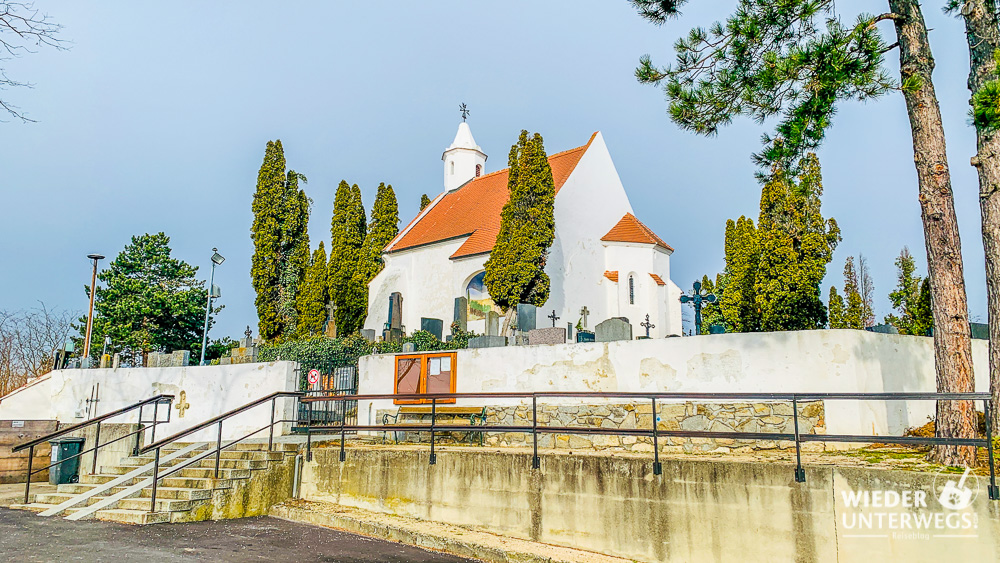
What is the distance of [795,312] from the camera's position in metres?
23.0

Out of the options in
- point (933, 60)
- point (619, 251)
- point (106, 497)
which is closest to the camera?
point (933, 60)

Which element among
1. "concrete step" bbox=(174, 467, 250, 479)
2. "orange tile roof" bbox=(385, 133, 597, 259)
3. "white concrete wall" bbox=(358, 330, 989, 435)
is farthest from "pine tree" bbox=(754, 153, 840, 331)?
"concrete step" bbox=(174, 467, 250, 479)

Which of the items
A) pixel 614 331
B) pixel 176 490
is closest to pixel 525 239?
pixel 614 331

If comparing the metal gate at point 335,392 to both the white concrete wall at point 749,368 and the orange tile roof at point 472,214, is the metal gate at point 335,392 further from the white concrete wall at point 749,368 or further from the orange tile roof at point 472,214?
the orange tile roof at point 472,214

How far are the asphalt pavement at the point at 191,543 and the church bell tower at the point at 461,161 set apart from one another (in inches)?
1246

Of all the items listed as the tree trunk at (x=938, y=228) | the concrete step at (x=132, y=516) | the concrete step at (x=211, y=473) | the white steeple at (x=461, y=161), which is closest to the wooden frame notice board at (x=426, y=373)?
the concrete step at (x=211, y=473)

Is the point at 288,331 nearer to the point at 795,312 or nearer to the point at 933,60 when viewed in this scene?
the point at 795,312

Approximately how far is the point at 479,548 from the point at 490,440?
4327 millimetres

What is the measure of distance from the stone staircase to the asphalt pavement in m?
0.26

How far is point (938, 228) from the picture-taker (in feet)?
26.3

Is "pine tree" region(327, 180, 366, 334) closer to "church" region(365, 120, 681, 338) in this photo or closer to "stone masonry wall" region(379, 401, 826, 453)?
"church" region(365, 120, 681, 338)

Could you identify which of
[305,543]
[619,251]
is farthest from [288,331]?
[305,543]

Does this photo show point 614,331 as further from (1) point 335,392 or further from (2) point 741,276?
(2) point 741,276

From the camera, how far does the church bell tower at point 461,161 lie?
39.5 meters
